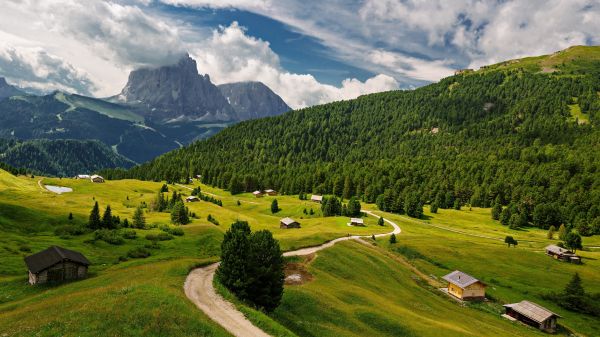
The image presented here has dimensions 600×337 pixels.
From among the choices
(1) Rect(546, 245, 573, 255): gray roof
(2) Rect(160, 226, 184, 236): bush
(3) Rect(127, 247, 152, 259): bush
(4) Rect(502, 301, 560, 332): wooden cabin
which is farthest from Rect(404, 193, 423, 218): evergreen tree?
(3) Rect(127, 247, 152, 259): bush

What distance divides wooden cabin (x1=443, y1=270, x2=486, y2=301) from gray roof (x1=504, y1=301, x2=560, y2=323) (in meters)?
→ 6.34

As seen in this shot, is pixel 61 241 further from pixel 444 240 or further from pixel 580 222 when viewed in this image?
pixel 580 222

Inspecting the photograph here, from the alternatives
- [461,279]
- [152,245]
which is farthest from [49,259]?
[461,279]

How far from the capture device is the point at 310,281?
63.8 m

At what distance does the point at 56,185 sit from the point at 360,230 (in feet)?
530

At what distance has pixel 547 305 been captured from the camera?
87.7 m

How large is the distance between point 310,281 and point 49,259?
1641 inches

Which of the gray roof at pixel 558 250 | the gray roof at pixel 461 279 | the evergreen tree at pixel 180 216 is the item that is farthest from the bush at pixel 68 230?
the gray roof at pixel 558 250

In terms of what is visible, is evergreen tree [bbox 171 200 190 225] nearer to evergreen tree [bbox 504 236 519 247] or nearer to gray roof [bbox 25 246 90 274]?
gray roof [bbox 25 246 90 274]

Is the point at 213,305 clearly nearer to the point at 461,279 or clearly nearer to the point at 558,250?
the point at 461,279

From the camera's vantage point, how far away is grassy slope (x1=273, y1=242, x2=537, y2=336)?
48594mm

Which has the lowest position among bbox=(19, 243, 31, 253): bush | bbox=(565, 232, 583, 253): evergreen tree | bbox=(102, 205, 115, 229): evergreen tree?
bbox=(19, 243, 31, 253): bush

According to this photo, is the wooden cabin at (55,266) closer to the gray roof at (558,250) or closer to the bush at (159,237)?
the bush at (159,237)

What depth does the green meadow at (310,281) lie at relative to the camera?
33.8 meters
